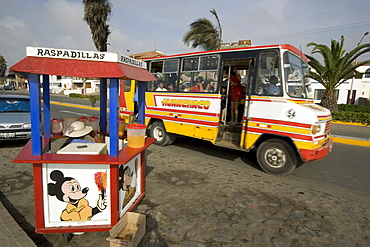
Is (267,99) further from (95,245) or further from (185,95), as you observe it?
(95,245)

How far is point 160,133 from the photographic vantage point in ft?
26.2

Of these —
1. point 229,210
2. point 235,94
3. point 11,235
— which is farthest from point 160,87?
point 11,235

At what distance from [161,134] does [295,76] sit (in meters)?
4.64

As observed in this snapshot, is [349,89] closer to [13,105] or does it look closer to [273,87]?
[273,87]

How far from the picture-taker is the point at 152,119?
811 cm

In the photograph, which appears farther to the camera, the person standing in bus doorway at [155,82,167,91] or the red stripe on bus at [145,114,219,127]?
the person standing in bus doorway at [155,82,167,91]

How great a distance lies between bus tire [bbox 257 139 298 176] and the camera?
17.0ft

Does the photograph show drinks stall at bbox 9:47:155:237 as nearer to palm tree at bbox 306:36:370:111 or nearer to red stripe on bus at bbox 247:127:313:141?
red stripe on bus at bbox 247:127:313:141

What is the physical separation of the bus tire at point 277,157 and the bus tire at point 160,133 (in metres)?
3.36

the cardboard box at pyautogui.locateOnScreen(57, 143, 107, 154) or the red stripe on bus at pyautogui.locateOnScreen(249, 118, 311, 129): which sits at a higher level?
the red stripe on bus at pyautogui.locateOnScreen(249, 118, 311, 129)

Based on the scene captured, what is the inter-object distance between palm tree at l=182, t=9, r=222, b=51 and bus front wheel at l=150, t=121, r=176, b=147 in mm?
12435

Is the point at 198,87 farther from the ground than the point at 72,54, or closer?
closer

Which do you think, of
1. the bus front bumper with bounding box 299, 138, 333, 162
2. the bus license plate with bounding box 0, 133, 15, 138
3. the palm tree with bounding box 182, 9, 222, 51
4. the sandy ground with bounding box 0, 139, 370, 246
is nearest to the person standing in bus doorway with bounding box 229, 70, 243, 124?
the sandy ground with bounding box 0, 139, 370, 246

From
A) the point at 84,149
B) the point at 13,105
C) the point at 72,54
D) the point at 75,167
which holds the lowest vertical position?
the point at 75,167
